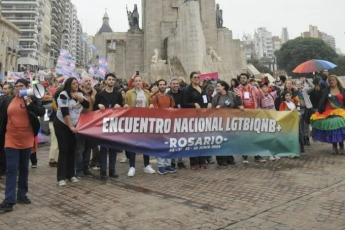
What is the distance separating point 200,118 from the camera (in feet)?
24.9

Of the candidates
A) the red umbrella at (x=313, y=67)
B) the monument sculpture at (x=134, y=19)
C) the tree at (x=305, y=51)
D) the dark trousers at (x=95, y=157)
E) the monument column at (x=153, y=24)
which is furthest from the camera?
the tree at (x=305, y=51)

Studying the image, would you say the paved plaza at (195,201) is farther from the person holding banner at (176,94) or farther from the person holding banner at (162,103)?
the person holding banner at (176,94)

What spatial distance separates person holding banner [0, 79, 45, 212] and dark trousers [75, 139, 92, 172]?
1653mm

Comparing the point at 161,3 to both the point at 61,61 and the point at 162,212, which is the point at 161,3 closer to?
the point at 61,61

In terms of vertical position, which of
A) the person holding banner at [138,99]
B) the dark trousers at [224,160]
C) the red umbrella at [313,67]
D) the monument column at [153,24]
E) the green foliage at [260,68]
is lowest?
the dark trousers at [224,160]

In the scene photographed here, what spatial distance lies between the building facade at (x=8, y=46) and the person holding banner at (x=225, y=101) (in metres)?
61.4

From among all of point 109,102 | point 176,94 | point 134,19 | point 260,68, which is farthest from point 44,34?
point 109,102

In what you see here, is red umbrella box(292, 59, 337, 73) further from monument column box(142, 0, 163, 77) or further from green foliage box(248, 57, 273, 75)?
green foliage box(248, 57, 273, 75)

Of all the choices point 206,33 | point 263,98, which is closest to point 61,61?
point 263,98

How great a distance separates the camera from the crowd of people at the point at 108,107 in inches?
203

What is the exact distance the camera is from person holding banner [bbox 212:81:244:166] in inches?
316

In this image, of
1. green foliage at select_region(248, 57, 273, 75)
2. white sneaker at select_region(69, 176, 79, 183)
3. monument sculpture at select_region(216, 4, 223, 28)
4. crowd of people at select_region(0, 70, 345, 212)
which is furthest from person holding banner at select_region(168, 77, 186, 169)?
green foliage at select_region(248, 57, 273, 75)

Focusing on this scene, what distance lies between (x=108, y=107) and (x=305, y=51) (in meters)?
74.0

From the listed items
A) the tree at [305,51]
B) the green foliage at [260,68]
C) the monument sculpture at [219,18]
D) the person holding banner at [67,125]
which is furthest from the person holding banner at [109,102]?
the green foliage at [260,68]
